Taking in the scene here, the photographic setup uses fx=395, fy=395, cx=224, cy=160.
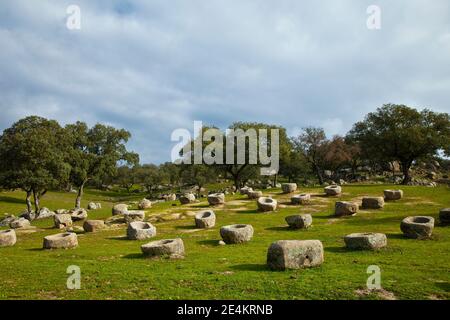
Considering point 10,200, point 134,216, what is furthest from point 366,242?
point 10,200

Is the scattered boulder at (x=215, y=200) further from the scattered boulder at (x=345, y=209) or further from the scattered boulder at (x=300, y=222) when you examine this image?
the scattered boulder at (x=300, y=222)

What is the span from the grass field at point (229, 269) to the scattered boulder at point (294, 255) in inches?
17.0

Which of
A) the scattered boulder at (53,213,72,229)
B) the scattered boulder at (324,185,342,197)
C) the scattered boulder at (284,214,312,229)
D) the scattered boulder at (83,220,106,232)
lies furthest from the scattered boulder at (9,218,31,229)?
the scattered boulder at (324,185,342,197)

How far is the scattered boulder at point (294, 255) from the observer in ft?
56.5

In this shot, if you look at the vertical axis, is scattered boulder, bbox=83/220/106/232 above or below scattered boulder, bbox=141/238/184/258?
below

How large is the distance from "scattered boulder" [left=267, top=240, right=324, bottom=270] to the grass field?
0.43 m

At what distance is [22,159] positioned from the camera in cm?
5550

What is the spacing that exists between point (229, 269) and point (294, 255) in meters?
3.08

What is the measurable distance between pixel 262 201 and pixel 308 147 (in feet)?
154

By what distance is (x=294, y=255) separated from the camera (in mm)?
17312

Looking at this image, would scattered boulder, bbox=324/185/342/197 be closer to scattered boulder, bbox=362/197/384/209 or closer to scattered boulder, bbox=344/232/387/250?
scattered boulder, bbox=362/197/384/209

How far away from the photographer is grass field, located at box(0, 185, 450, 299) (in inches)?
549
